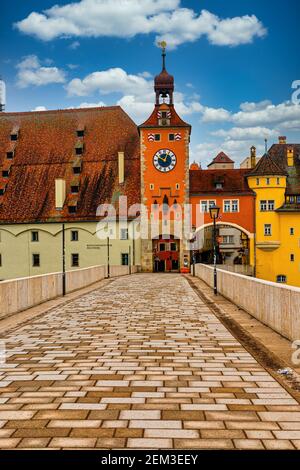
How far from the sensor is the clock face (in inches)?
2426

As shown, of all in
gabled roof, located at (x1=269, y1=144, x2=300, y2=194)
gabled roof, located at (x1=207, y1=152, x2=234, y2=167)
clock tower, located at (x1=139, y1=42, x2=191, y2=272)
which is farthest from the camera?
gabled roof, located at (x1=207, y1=152, x2=234, y2=167)

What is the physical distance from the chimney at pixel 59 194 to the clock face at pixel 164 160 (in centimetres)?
1085

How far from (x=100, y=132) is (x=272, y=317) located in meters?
57.5

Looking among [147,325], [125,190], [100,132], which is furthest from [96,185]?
[147,325]

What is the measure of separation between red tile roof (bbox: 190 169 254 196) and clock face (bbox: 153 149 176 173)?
316cm

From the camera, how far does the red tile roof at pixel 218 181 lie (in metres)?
62.0

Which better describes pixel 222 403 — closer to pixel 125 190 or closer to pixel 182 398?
pixel 182 398

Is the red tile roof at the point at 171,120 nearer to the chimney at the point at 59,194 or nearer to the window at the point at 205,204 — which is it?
the window at the point at 205,204

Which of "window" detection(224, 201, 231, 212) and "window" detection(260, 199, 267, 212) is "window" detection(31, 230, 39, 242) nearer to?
"window" detection(224, 201, 231, 212)

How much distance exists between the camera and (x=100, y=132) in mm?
67500

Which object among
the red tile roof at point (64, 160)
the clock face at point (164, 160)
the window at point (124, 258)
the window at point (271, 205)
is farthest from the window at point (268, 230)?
the window at point (124, 258)

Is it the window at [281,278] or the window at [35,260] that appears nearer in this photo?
the window at [35,260]

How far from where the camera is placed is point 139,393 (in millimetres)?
7027

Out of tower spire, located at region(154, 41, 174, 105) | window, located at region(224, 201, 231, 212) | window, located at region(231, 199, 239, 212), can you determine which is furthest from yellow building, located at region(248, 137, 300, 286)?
tower spire, located at region(154, 41, 174, 105)
